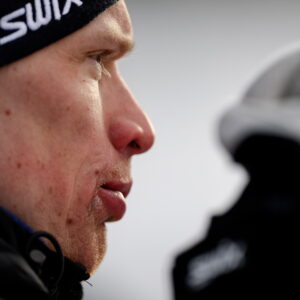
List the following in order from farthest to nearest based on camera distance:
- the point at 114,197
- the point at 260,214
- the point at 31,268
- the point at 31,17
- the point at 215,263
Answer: the point at 260,214 → the point at 215,263 → the point at 114,197 → the point at 31,17 → the point at 31,268

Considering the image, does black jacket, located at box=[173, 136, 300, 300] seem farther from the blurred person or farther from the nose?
the nose

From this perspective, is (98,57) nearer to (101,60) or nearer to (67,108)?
(101,60)

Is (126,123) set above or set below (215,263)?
above

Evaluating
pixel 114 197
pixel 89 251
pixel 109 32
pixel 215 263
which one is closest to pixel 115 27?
pixel 109 32

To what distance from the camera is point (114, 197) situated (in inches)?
63.7

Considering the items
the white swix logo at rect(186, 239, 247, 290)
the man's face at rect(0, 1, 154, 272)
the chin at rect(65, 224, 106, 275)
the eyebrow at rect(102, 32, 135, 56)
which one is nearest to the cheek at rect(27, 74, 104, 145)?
the man's face at rect(0, 1, 154, 272)

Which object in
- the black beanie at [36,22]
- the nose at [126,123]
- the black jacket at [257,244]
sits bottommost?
the black jacket at [257,244]

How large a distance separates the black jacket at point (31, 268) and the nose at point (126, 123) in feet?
1.06

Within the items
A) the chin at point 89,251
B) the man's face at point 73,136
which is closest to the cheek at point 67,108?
the man's face at point 73,136

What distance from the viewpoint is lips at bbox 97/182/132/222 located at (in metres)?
1.60

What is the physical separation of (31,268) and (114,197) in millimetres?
350

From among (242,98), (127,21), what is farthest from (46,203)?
(242,98)

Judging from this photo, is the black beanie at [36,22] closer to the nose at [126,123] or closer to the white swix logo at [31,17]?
the white swix logo at [31,17]

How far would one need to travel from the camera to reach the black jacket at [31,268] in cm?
117
